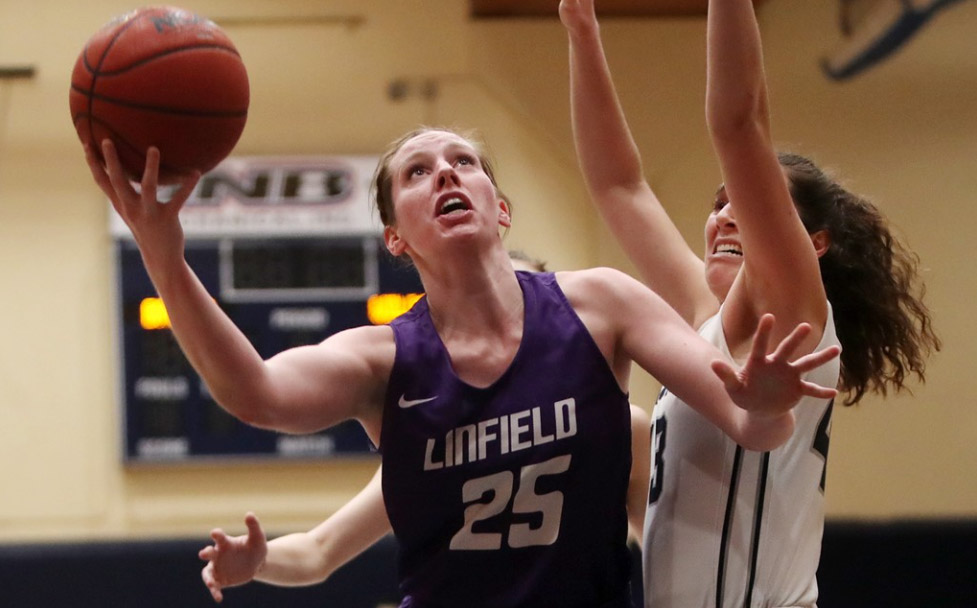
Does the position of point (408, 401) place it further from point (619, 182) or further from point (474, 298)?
point (619, 182)

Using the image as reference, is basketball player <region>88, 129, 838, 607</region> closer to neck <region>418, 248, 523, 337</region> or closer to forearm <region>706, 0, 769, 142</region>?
neck <region>418, 248, 523, 337</region>

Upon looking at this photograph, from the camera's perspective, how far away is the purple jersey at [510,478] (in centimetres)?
197

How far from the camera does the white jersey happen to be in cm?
214

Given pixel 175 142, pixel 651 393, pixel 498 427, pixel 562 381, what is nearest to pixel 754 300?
pixel 562 381

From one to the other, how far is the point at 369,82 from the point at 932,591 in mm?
3848

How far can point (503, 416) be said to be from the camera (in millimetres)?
1983

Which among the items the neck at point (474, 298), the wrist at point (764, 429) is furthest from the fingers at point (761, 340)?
the neck at point (474, 298)

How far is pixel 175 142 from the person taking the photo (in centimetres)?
189

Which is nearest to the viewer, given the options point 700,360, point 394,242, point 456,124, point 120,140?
point 120,140

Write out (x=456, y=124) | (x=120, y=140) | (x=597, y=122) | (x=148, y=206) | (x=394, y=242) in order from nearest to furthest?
(x=148, y=206)
(x=120, y=140)
(x=394, y=242)
(x=597, y=122)
(x=456, y=124)

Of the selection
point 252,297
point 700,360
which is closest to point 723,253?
point 700,360

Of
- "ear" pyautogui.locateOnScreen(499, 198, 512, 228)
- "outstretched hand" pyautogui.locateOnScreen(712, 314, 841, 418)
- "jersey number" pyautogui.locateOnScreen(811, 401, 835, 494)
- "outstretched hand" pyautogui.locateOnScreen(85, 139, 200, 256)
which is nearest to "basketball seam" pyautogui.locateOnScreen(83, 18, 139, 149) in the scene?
"outstretched hand" pyautogui.locateOnScreen(85, 139, 200, 256)

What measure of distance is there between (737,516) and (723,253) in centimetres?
52

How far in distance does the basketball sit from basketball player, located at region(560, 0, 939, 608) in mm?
831
